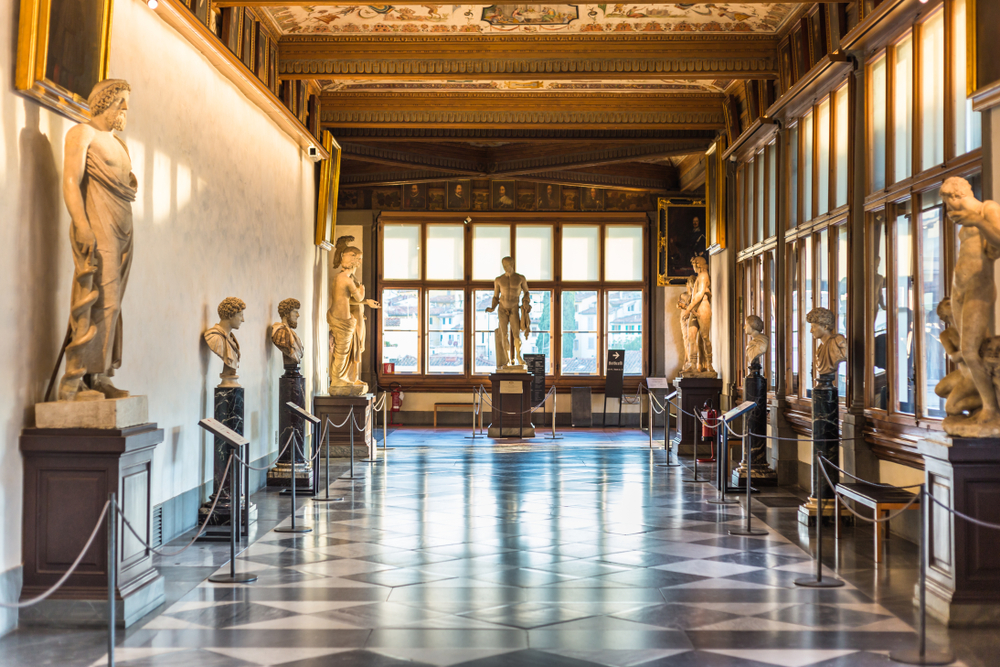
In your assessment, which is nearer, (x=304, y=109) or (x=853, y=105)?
(x=853, y=105)

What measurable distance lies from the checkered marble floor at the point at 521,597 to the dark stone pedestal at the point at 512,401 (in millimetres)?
6891

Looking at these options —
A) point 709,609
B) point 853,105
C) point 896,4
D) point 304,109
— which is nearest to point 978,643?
point 709,609

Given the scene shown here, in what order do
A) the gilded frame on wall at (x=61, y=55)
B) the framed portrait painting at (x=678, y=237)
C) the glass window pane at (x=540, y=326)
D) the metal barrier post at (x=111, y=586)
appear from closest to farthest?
the metal barrier post at (x=111, y=586) → the gilded frame on wall at (x=61, y=55) → the framed portrait painting at (x=678, y=237) → the glass window pane at (x=540, y=326)

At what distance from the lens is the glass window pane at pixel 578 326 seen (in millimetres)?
19906

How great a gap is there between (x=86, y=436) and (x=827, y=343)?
634cm

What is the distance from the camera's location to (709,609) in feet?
18.2

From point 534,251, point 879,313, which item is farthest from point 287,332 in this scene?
point 534,251

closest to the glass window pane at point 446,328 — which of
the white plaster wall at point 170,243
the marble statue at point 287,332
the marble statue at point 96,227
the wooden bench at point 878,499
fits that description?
the white plaster wall at point 170,243

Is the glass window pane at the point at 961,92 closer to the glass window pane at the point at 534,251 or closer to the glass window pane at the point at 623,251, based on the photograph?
the glass window pane at the point at 623,251

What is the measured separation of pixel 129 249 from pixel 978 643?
527 cm

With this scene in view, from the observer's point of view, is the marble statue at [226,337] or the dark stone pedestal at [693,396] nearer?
the marble statue at [226,337]

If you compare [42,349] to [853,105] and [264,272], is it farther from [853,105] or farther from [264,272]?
[853,105]

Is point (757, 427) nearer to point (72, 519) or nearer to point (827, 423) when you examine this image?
point (827, 423)

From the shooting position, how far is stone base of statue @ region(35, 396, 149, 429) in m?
5.22
